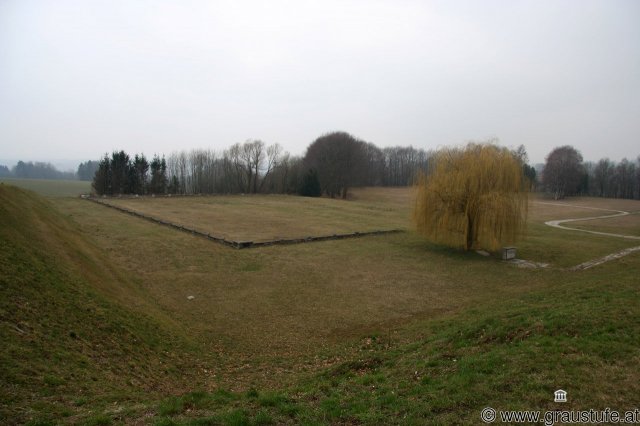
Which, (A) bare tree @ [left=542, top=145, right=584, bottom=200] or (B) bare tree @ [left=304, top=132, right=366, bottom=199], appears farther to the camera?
(A) bare tree @ [left=542, top=145, right=584, bottom=200]

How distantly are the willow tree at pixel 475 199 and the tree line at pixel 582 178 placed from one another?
65.2 metres

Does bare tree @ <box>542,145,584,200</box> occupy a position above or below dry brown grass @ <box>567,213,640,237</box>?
above

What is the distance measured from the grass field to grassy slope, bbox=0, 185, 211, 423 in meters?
0.04

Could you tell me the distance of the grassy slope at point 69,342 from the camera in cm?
605

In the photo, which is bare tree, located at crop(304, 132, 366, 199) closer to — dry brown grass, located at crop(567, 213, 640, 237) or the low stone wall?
dry brown grass, located at crop(567, 213, 640, 237)

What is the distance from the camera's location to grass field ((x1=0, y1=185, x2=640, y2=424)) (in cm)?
560

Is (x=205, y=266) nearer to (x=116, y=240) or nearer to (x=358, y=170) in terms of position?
(x=116, y=240)

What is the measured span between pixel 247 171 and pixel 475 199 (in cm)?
5789

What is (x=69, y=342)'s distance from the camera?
797 cm

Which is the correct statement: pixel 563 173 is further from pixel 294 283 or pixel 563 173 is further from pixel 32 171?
pixel 32 171

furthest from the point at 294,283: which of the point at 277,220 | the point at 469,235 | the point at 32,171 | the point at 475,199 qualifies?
the point at 32,171

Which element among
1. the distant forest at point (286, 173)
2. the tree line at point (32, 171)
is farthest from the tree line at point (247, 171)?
the tree line at point (32, 171)

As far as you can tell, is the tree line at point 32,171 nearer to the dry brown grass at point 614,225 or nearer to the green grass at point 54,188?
the green grass at point 54,188

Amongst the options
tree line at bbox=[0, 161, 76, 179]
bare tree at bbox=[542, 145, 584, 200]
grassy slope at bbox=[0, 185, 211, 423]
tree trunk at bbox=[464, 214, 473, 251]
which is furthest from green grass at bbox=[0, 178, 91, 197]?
bare tree at bbox=[542, 145, 584, 200]
